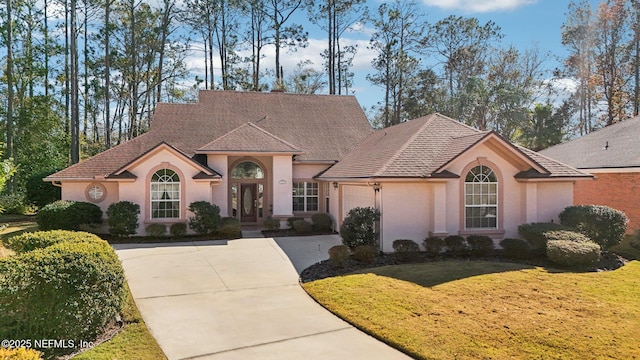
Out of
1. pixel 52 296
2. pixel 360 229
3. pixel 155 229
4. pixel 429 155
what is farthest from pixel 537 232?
pixel 155 229

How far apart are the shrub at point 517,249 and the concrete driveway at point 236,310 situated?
266 inches

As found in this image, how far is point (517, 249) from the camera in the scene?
45.4 feet

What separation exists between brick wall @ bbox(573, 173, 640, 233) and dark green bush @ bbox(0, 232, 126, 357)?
19.6m

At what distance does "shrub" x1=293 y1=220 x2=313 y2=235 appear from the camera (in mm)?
19797

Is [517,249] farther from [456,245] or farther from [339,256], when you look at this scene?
[339,256]

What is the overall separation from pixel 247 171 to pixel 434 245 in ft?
36.8

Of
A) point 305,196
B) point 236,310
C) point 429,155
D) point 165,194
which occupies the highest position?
point 429,155

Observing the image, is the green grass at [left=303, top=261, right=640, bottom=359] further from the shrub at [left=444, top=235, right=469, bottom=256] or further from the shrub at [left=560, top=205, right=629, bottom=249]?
the shrub at [left=560, top=205, right=629, bottom=249]

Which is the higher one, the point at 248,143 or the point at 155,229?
the point at 248,143

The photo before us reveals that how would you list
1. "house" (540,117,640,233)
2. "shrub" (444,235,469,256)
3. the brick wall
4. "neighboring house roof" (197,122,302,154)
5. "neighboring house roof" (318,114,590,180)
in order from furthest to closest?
"neighboring house roof" (197,122,302,154)
"house" (540,117,640,233)
the brick wall
"neighboring house roof" (318,114,590,180)
"shrub" (444,235,469,256)

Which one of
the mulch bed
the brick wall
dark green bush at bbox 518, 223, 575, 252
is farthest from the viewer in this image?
the brick wall

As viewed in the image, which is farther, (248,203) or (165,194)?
(248,203)

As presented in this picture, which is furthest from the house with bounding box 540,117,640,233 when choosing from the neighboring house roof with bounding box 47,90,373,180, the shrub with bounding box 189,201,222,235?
the shrub with bounding box 189,201,222,235

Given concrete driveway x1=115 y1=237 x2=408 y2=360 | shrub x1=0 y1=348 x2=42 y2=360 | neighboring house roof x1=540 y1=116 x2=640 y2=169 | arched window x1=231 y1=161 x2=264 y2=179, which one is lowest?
concrete driveway x1=115 y1=237 x2=408 y2=360
